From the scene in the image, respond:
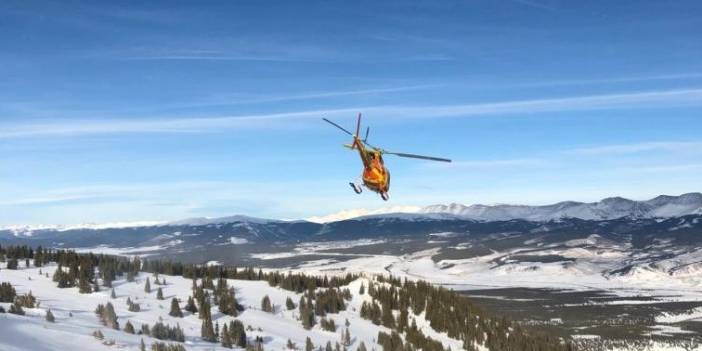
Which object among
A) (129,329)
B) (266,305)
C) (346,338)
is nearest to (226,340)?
(129,329)

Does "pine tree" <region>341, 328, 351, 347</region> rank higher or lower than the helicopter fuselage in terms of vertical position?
lower

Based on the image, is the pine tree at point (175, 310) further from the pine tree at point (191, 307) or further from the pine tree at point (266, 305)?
the pine tree at point (266, 305)

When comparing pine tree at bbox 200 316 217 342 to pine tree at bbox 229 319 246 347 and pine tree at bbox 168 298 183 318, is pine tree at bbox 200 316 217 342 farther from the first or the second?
pine tree at bbox 168 298 183 318

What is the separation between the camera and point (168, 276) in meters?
56.0

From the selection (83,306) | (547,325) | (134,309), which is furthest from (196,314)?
(547,325)

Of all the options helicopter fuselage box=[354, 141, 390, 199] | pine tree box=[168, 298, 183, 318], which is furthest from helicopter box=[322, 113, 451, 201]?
pine tree box=[168, 298, 183, 318]

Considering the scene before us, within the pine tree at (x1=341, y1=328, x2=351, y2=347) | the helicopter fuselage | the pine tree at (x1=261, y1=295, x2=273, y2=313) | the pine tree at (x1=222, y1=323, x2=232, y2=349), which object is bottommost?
the pine tree at (x1=341, y1=328, x2=351, y2=347)

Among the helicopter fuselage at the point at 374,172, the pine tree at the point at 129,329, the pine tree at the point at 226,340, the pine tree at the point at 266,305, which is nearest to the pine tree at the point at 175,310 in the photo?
the pine tree at the point at 226,340

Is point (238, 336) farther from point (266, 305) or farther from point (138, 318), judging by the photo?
point (266, 305)

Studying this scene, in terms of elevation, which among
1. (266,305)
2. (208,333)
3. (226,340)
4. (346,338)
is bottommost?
(346,338)

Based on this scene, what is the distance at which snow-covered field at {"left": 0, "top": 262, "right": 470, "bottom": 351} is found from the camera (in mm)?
26641

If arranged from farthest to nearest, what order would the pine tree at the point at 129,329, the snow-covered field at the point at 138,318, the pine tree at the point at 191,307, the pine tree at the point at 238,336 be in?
the pine tree at the point at 191,307
the pine tree at the point at 238,336
the pine tree at the point at 129,329
the snow-covered field at the point at 138,318

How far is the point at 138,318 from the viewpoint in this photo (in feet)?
125

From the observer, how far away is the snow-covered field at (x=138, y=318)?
87.4 feet
